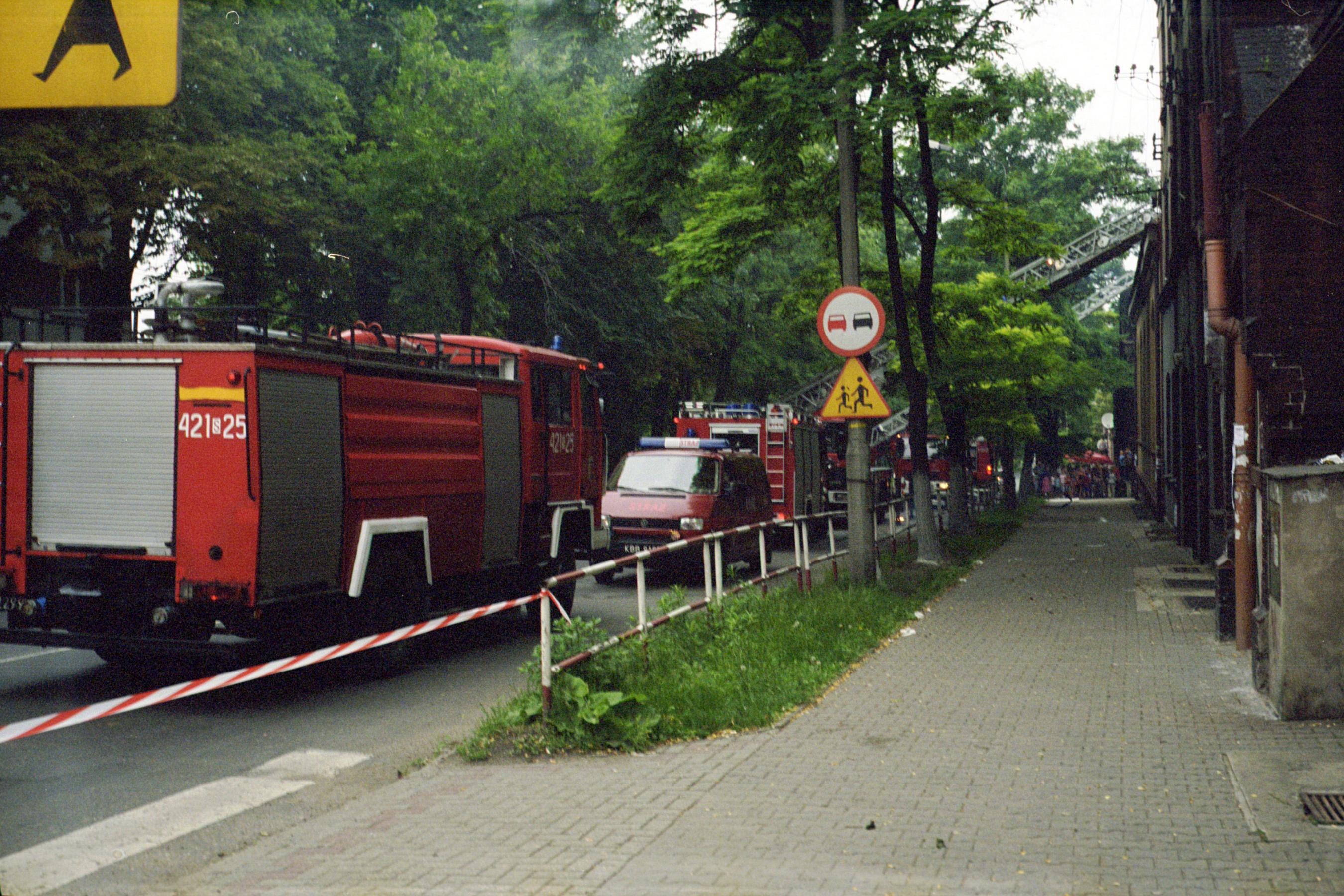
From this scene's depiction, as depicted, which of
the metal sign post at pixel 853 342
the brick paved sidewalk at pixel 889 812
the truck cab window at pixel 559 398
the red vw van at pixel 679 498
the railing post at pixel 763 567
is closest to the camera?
the brick paved sidewalk at pixel 889 812

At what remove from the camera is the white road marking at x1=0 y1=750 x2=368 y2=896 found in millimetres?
5781

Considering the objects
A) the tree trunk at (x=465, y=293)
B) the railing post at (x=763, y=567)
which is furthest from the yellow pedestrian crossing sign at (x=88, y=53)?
the tree trunk at (x=465, y=293)

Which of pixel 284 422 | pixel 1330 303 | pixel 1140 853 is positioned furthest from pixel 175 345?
pixel 1330 303

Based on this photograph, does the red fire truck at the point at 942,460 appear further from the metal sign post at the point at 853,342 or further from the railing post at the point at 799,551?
the metal sign post at the point at 853,342

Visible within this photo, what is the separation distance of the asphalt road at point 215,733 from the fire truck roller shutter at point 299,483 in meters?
0.98

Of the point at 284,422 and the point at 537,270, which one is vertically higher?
the point at 537,270

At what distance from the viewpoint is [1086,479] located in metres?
78.8

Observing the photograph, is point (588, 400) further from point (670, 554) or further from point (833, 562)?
point (670, 554)

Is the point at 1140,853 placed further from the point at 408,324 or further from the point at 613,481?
the point at 408,324

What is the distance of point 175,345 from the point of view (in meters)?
9.52

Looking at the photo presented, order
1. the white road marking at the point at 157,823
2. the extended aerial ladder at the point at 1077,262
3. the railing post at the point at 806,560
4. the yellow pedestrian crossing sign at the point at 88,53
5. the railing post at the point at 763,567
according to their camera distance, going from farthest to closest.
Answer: the extended aerial ladder at the point at 1077,262 < the railing post at the point at 806,560 < the railing post at the point at 763,567 < the white road marking at the point at 157,823 < the yellow pedestrian crossing sign at the point at 88,53

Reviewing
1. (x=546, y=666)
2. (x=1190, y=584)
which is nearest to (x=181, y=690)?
(x=546, y=666)

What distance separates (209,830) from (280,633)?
3587 millimetres

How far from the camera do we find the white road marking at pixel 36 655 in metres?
11.6
